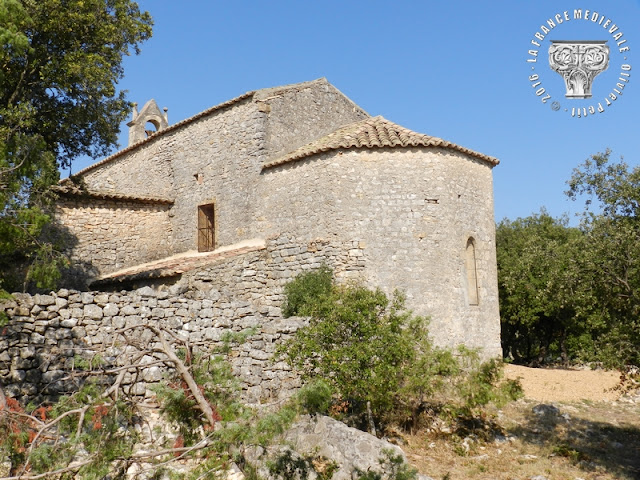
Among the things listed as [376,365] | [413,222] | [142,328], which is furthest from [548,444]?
[142,328]

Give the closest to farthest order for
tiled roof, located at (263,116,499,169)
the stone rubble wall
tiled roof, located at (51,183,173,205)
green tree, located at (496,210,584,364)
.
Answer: the stone rubble wall, tiled roof, located at (263,116,499,169), tiled roof, located at (51,183,173,205), green tree, located at (496,210,584,364)

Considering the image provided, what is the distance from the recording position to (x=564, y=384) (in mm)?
16047

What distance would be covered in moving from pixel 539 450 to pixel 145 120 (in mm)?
24054

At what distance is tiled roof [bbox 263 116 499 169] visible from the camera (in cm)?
1511

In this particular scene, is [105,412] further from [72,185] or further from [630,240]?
[72,185]

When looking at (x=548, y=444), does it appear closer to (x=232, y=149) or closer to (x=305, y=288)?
(x=305, y=288)

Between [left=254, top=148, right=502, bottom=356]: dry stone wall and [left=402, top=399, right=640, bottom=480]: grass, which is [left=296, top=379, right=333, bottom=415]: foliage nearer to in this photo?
[left=402, top=399, right=640, bottom=480]: grass

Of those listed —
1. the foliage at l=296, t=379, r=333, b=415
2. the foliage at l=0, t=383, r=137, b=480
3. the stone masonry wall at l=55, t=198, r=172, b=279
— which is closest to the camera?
the foliage at l=0, t=383, r=137, b=480

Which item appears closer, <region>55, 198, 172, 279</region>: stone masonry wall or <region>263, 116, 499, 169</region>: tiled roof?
<region>263, 116, 499, 169</region>: tiled roof

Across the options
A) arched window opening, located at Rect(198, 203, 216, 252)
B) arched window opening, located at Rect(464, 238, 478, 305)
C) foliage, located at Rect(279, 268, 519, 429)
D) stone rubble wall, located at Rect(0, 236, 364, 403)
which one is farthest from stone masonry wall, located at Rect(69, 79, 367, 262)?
foliage, located at Rect(279, 268, 519, 429)

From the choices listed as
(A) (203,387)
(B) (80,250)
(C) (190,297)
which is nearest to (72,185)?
(B) (80,250)

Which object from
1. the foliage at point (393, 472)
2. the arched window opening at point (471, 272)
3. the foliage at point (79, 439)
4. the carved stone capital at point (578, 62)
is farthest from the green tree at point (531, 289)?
the foliage at point (79, 439)

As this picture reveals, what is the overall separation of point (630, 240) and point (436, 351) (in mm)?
3704

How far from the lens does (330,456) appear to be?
8.19 meters
